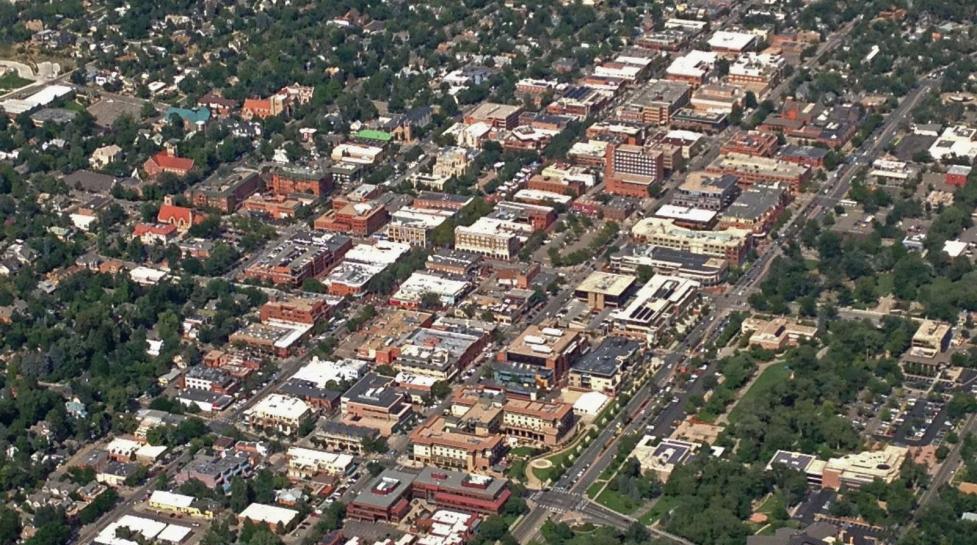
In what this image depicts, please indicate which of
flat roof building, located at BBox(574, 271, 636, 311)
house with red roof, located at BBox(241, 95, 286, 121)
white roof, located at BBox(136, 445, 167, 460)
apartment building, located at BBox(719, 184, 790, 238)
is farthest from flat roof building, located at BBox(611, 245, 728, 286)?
house with red roof, located at BBox(241, 95, 286, 121)

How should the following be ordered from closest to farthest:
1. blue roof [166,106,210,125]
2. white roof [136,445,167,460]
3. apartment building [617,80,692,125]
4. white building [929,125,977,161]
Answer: white roof [136,445,167,460]
white building [929,125,977,161]
apartment building [617,80,692,125]
blue roof [166,106,210,125]

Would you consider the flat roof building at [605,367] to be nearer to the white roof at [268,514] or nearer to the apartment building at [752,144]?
the white roof at [268,514]

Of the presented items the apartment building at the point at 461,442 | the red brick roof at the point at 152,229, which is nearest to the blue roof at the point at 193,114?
the red brick roof at the point at 152,229

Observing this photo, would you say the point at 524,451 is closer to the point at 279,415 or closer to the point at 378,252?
the point at 279,415

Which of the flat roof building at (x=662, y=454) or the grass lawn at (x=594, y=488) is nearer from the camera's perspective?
the grass lawn at (x=594, y=488)

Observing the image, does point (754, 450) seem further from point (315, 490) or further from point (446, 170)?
point (446, 170)

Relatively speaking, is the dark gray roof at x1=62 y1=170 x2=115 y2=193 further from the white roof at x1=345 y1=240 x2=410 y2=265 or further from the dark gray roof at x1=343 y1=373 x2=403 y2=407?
the dark gray roof at x1=343 y1=373 x2=403 y2=407
